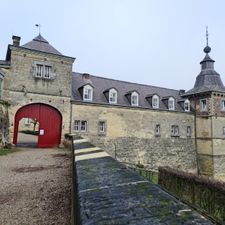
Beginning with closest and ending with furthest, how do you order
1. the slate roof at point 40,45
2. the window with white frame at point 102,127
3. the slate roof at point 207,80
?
the slate roof at point 40,45 → the window with white frame at point 102,127 → the slate roof at point 207,80

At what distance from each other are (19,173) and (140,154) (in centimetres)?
1656

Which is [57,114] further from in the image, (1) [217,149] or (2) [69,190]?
(1) [217,149]

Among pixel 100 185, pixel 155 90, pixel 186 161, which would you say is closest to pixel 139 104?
pixel 155 90

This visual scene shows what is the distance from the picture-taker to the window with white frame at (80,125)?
65.0 feet

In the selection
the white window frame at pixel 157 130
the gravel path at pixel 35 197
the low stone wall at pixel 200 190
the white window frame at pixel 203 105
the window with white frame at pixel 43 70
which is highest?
the window with white frame at pixel 43 70

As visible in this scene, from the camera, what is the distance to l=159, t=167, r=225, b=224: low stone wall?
7251mm

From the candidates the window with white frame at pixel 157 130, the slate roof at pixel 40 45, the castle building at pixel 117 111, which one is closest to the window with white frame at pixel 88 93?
the castle building at pixel 117 111

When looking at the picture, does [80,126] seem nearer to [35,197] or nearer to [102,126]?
[102,126]

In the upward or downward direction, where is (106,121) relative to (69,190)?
upward

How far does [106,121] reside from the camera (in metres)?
21.3

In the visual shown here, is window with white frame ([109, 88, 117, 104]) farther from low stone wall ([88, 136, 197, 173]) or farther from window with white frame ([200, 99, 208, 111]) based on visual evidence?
window with white frame ([200, 99, 208, 111])

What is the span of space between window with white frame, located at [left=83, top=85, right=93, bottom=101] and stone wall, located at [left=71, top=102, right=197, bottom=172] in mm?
729

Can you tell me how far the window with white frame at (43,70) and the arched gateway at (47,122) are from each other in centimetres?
230

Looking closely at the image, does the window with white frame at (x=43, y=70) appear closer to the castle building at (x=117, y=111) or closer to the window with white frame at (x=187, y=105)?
the castle building at (x=117, y=111)
